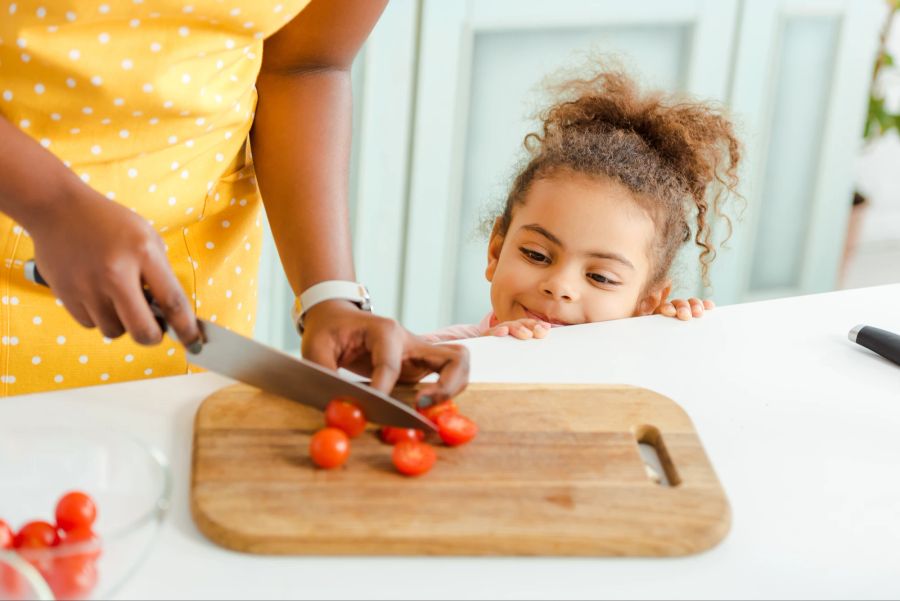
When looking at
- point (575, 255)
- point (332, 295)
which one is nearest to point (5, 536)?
point (332, 295)

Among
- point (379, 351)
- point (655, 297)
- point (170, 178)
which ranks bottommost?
point (655, 297)

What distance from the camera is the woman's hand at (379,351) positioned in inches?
34.4

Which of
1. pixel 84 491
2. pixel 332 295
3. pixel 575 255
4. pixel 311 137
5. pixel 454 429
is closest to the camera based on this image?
pixel 84 491

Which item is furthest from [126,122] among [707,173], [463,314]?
[463,314]

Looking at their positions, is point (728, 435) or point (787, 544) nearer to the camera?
point (787, 544)

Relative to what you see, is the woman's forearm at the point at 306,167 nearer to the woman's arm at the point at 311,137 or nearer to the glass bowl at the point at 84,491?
the woman's arm at the point at 311,137

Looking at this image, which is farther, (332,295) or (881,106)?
(881,106)

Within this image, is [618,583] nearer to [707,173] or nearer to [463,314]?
[707,173]

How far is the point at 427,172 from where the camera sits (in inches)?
93.9

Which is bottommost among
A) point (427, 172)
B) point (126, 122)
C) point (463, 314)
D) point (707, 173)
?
point (463, 314)

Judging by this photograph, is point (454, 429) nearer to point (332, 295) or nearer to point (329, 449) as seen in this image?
point (329, 449)

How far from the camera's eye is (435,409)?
2.74 feet

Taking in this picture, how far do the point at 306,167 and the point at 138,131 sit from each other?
18cm

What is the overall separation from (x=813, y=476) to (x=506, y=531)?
29 cm
